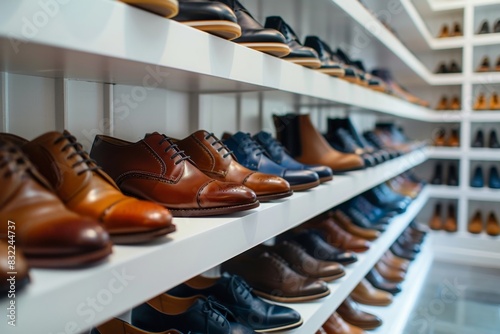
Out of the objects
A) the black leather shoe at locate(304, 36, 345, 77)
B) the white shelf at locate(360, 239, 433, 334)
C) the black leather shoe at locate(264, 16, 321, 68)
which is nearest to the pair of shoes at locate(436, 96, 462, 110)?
the white shelf at locate(360, 239, 433, 334)

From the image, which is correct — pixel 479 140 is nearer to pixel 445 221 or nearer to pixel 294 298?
pixel 445 221

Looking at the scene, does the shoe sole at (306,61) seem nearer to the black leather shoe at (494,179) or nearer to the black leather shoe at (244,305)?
the black leather shoe at (244,305)

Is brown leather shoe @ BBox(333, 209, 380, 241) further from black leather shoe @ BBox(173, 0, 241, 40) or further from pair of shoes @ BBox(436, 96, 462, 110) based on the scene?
pair of shoes @ BBox(436, 96, 462, 110)

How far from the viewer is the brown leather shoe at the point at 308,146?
155cm

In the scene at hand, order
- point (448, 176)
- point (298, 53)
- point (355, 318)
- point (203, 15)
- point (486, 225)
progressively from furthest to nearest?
point (448, 176)
point (486, 225)
point (355, 318)
point (298, 53)
point (203, 15)

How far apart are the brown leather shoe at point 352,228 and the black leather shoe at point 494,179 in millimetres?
2082

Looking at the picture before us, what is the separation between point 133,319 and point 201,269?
1.29 feet

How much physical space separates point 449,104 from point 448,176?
622 millimetres

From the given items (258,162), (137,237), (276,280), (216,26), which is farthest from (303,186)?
(137,237)

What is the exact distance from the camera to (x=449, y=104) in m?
3.80

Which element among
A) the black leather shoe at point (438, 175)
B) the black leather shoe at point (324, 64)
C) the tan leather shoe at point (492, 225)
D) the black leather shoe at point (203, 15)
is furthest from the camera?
the black leather shoe at point (438, 175)

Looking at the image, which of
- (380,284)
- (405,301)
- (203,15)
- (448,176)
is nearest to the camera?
(203,15)

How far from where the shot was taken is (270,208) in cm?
90

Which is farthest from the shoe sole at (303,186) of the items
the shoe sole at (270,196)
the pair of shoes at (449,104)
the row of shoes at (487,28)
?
the row of shoes at (487,28)
